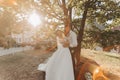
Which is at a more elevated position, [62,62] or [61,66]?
[62,62]

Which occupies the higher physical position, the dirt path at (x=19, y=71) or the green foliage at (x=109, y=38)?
the green foliage at (x=109, y=38)

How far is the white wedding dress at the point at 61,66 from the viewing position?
6.37 m

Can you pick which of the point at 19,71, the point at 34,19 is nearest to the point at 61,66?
the point at 34,19

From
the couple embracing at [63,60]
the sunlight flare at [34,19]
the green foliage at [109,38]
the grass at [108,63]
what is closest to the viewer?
the couple embracing at [63,60]

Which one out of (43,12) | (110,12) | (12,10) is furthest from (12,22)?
(110,12)

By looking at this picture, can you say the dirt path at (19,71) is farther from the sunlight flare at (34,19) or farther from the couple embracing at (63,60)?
the couple embracing at (63,60)

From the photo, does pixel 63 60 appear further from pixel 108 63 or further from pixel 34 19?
pixel 108 63

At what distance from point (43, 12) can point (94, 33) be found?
107 inches

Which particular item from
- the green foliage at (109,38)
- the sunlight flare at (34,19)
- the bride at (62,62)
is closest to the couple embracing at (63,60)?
the bride at (62,62)

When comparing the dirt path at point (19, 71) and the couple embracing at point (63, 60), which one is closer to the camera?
the couple embracing at point (63, 60)

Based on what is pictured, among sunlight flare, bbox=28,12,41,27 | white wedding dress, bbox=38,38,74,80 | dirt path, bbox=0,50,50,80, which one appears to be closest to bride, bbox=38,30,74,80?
white wedding dress, bbox=38,38,74,80

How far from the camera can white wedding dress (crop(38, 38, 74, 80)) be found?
6367mm

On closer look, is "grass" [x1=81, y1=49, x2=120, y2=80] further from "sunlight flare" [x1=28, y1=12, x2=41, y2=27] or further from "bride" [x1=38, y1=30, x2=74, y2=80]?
"bride" [x1=38, y1=30, x2=74, y2=80]

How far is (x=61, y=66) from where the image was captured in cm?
644
